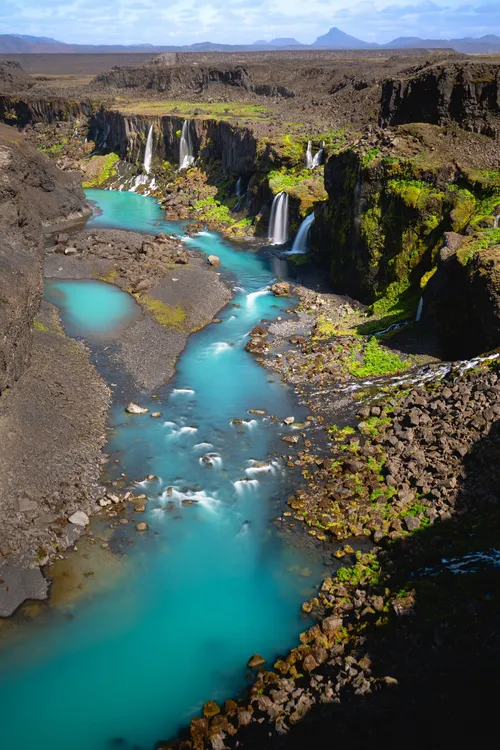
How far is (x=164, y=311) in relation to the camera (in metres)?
40.6

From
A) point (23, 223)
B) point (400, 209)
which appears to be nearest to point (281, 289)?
point (400, 209)

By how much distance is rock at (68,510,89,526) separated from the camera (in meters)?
22.3

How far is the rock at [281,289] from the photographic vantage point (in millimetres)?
43719

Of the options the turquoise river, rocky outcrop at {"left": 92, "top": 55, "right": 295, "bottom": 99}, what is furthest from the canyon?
rocky outcrop at {"left": 92, "top": 55, "right": 295, "bottom": 99}

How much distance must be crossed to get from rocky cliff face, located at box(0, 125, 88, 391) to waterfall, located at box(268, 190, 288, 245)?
20471 millimetres

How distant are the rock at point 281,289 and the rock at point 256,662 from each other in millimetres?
29651

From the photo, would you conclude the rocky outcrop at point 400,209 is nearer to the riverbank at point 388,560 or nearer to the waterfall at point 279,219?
the riverbank at point 388,560

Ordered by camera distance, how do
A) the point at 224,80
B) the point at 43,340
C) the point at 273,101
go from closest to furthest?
the point at 43,340
the point at 273,101
the point at 224,80

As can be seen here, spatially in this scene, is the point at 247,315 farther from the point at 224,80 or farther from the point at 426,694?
the point at 224,80

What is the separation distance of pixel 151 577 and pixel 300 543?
5402mm

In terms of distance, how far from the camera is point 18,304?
89.6 ft

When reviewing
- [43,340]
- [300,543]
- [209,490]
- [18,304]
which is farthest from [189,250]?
[300,543]

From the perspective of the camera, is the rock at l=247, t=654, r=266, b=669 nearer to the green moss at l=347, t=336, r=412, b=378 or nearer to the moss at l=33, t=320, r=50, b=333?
the green moss at l=347, t=336, r=412, b=378

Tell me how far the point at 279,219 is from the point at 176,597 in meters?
41.7
